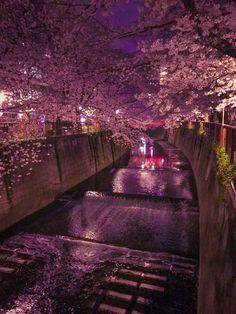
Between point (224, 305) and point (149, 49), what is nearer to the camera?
point (224, 305)

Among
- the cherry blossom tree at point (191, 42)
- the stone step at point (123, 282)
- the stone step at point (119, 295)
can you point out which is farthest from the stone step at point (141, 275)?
the cherry blossom tree at point (191, 42)

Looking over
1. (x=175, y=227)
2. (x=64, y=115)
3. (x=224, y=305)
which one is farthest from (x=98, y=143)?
(x=224, y=305)

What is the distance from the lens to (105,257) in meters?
11.2

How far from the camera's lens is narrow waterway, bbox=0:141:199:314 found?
8711mm

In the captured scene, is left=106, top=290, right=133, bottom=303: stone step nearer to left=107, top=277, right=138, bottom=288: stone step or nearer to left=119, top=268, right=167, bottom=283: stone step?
left=107, top=277, right=138, bottom=288: stone step

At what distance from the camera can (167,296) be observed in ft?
29.2

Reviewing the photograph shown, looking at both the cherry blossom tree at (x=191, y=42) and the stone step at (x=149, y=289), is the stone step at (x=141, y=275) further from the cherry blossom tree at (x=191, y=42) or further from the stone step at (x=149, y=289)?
the cherry blossom tree at (x=191, y=42)

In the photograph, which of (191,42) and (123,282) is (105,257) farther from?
(191,42)

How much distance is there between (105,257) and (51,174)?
9118 millimetres

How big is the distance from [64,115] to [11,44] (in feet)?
11.0

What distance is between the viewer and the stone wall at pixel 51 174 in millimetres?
14375

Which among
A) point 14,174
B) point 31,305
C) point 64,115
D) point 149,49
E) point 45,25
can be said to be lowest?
point 31,305

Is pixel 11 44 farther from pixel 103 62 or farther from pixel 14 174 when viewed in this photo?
pixel 14 174

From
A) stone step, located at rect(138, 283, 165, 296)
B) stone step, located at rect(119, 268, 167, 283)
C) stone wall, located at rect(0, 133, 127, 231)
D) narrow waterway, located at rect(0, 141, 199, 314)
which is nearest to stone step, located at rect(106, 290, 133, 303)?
narrow waterway, located at rect(0, 141, 199, 314)
